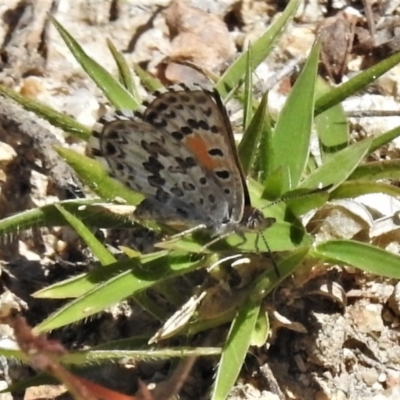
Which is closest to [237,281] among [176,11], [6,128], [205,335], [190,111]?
[205,335]

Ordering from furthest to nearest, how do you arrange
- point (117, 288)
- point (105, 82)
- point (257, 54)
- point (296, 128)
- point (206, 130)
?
point (257, 54) < point (105, 82) < point (296, 128) < point (117, 288) < point (206, 130)

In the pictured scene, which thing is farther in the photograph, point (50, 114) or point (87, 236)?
point (50, 114)

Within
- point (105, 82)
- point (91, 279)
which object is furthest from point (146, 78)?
point (91, 279)

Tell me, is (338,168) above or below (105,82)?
below

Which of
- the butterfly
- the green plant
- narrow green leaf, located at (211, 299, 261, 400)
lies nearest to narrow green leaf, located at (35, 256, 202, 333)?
the green plant

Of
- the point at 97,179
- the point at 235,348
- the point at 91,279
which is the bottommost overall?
the point at 235,348

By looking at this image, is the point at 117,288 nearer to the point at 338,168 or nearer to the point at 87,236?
the point at 87,236

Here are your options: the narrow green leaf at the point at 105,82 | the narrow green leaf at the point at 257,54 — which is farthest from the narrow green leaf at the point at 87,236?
the narrow green leaf at the point at 257,54
